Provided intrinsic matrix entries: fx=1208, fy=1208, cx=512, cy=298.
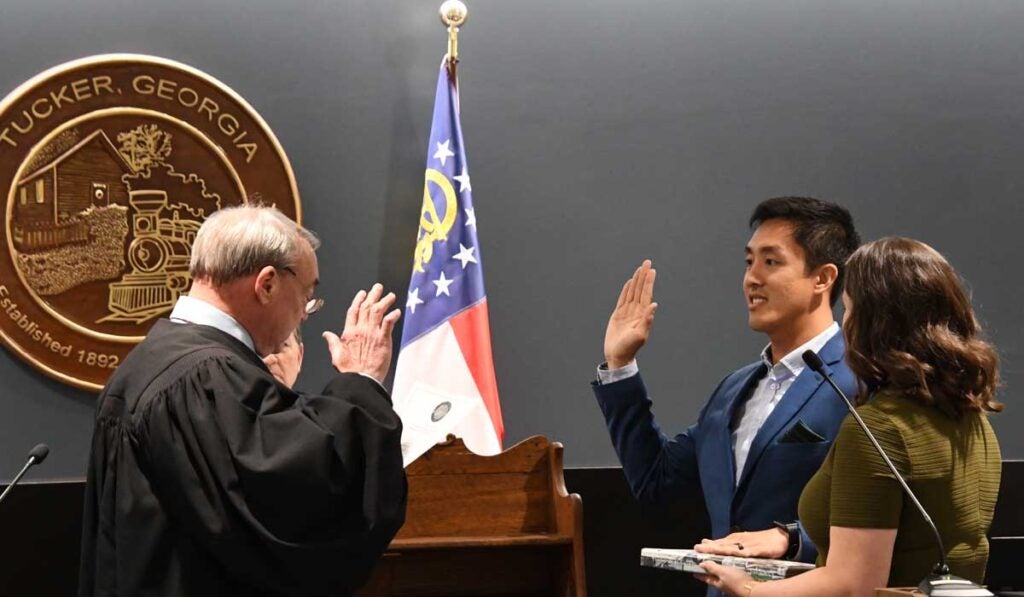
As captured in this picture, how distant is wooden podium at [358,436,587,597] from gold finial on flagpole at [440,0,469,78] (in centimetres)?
130

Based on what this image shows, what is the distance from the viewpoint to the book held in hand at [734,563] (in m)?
2.48

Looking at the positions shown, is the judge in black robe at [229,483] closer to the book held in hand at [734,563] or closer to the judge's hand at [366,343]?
the judge's hand at [366,343]

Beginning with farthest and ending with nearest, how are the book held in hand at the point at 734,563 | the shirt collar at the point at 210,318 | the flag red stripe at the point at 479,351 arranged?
the flag red stripe at the point at 479,351 < the shirt collar at the point at 210,318 < the book held in hand at the point at 734,563

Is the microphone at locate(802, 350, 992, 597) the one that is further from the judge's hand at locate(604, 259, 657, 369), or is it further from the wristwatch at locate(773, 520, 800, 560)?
the judge's hand at locate(604, 259, 657, 369)

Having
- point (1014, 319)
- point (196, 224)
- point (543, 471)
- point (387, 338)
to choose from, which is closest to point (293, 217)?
point (196, 224)

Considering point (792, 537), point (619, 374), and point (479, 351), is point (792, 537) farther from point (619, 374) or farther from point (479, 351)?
point (479, 351)

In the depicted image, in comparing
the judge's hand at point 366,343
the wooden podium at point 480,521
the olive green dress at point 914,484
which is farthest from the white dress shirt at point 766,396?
the judge's hand at point 366,343

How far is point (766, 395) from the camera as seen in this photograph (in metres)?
3.35

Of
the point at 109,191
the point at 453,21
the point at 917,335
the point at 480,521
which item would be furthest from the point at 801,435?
the point at 109,191

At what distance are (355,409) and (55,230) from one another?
2079 millimetres

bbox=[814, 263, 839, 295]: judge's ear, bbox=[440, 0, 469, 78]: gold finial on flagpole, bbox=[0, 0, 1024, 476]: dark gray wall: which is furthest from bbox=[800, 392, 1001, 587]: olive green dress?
bbox=[440, 0, 469, 78]: gold finial on flagpole

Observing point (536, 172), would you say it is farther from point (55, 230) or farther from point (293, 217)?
point (55, 230)

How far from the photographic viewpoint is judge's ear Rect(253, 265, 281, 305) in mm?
2635

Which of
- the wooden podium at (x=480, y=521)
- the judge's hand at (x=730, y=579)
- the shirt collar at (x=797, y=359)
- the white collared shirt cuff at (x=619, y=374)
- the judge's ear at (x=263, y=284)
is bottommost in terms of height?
the wooden podium at (x=480, y=521)
